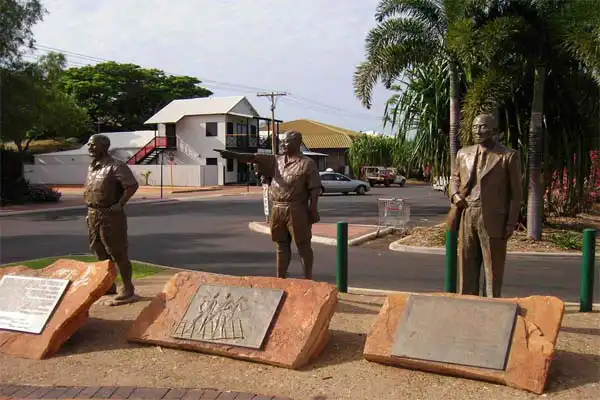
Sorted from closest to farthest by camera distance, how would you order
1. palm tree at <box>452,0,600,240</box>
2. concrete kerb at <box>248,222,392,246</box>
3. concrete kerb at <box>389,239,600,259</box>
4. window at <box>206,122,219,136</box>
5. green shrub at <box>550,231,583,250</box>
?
palm tree at <box>452,0,600,240</box> < concrete kerb at <box>389,239,600,259</box> < green shrub at <box>550,231,583,250</box> < concrete kerb at <box>248,222,392,246</box> < window at <box>206,122,219,136</box>

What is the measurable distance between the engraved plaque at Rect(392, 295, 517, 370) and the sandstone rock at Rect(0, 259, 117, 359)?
2678 millimetres

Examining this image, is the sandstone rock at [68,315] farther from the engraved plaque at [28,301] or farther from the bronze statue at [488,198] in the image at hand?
the bronze statue at [488,198]

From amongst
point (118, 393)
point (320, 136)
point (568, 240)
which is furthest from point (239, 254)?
point (320, 136)

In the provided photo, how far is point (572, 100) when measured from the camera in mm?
12078

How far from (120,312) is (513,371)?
399 centimetres

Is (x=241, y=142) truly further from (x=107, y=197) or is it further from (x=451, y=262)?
(x=451, y=262)

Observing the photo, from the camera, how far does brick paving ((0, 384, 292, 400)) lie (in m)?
3.86

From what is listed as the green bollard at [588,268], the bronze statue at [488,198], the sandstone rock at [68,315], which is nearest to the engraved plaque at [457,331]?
the bronze statue at [488,198]

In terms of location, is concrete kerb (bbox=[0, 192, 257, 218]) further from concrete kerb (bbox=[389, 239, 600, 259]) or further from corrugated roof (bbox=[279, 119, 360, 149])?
corrugated roof (bbox=[279, 119, 360, 149])

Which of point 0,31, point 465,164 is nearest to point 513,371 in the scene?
point 465,164

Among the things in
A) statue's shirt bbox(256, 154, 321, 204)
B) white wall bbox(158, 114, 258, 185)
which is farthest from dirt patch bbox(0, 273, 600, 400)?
white wall bbox(158, 114, 258, 185)

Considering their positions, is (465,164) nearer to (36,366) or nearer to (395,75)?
(36,366)

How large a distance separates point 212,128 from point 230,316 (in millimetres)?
39467

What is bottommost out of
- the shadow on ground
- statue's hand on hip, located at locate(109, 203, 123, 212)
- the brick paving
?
the brick paving
